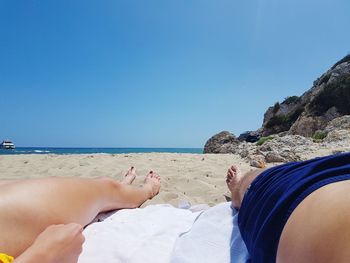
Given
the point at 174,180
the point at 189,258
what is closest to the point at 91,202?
the point at 189,258

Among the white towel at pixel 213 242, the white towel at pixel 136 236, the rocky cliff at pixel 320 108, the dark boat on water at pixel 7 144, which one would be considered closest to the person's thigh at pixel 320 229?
the white towel at pixel 213 242

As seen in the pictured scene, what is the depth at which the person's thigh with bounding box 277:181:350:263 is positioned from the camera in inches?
21.6

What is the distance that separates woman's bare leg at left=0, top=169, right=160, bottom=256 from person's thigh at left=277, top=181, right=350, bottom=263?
916 millimetres

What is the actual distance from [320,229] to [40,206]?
3.39 feet

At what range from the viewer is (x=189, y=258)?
1189 mm

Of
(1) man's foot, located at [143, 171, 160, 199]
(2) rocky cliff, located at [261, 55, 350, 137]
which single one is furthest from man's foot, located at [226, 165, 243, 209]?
(2) rocky cliff, located at [261, 55, 350, 137]

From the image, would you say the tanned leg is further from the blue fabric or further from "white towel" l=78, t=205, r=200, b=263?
the blue fabric

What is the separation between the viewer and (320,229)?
0.60m

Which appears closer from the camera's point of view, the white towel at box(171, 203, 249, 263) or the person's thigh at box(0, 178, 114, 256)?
the person's thigh at box(0, 178, 114, 256)

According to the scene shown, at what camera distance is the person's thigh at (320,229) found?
0.55 meters

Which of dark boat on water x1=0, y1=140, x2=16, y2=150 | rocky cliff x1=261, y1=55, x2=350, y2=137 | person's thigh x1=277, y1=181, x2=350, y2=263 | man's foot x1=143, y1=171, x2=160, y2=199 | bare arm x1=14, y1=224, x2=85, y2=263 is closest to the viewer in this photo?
person's thigh x1=277, y1=181, x2=350, y2=263

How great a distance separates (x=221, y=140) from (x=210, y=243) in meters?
18.1

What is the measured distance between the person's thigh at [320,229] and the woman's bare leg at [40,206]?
3.00ft

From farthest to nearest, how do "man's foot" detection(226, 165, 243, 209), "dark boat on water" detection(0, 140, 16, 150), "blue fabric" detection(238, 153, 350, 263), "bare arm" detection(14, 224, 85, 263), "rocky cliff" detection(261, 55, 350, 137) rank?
"dark boat on water" detection(0, 140, 16, 150) → "rocky cliff" detection(261, 55, 350, 137) → "man's foot" detection(226, 165, 243, 209) → "bare arm" detection(14, 224, 85, 263) → "blue fabric" detection(238, 153, 350, 263)
